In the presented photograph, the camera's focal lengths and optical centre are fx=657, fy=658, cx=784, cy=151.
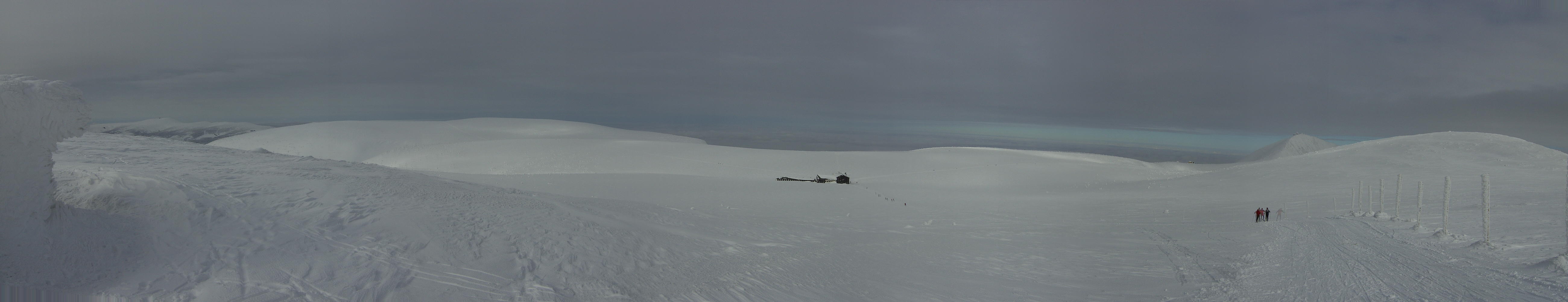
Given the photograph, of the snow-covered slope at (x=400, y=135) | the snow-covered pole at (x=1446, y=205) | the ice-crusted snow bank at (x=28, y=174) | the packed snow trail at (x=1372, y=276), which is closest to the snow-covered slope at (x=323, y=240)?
the ice-crusted snow bank at (x=28, y=174)

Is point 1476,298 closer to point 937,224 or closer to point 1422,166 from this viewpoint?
point 937,224

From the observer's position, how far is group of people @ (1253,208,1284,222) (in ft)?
54.1

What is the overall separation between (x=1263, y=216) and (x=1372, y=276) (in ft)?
36.9

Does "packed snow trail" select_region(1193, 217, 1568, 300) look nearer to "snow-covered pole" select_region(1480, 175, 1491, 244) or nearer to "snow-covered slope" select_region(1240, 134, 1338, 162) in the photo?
"snow-covered pole" select_region(1480, 175, 1491, 244)

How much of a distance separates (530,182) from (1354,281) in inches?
855

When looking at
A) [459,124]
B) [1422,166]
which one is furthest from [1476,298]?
[459,124]

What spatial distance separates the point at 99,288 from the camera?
15.8ft

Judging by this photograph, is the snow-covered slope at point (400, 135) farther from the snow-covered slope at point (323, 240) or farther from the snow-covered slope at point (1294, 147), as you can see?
the snow-covered slope at point (1294, 147)

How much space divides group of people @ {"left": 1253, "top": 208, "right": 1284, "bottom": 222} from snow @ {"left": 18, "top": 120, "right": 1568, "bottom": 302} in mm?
324

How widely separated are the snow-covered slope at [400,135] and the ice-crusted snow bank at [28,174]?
2604 centimetres

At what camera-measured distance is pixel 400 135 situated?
46.5 meters

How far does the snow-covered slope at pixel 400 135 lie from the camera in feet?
129

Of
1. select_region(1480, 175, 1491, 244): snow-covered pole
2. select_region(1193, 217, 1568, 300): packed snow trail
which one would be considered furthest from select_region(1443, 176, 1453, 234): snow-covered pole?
select_region(1480, 175, 1491, 244): snow-covered pole

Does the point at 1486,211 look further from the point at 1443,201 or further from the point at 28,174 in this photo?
the point at 28,174
